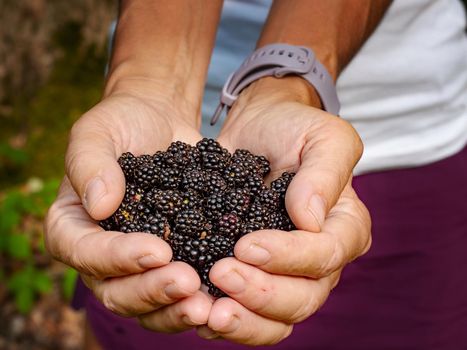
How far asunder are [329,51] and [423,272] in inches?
35.7

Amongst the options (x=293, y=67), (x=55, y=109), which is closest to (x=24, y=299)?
(x=55, y=109)

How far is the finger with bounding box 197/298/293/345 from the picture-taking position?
1666 millimetres

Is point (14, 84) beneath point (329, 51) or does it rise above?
beneath

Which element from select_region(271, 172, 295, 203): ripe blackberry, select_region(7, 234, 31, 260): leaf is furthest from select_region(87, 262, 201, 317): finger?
select_region(7, 234, 31, 260): leaf

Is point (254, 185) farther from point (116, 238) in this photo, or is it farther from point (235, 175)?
point (116, 238)

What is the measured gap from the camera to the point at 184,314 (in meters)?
1.69

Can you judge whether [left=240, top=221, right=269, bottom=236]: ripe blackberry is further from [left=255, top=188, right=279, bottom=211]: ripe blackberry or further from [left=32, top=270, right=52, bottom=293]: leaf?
[left=32, top=270, right=52, bottom=293]: leaf

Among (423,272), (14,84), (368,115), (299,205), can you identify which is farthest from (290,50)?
(14,84)

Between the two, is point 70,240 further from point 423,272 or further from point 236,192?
point 423,272

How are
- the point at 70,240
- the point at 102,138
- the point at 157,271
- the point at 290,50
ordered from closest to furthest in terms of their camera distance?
1. the point at 157,271
2. the point at 70,240
3. the point at 102,138
4. the point at 290,50

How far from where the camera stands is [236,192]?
2025mm

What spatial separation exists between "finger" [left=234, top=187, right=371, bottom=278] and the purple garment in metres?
0.69

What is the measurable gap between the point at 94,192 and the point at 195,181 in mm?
391

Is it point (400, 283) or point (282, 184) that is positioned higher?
point (282, 184)
